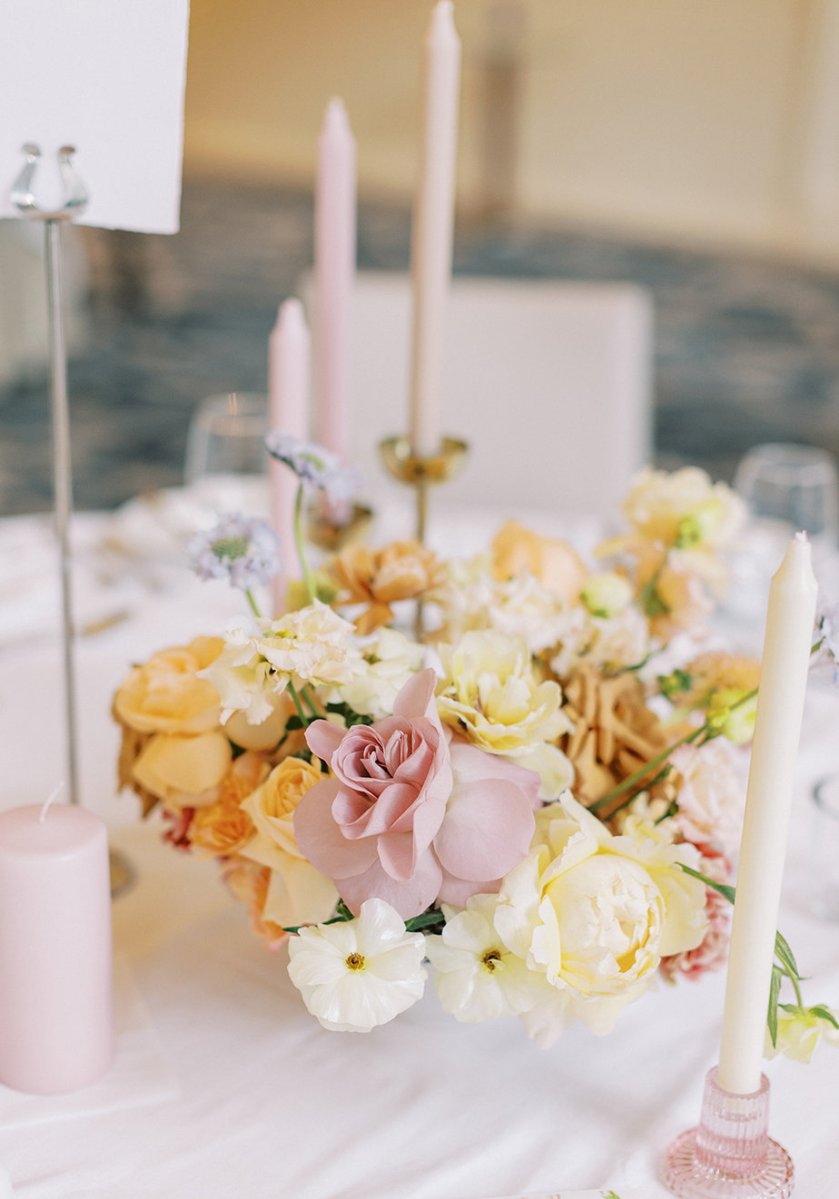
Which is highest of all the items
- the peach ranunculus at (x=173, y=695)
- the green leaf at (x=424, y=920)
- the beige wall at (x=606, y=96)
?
the beige wall at (x=606, y=96)

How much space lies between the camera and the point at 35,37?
0.70 meters

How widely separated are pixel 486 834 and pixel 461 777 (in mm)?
31

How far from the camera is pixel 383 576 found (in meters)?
0.74

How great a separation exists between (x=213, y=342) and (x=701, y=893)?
5039 millimetres

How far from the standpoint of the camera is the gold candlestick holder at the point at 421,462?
0.84 m

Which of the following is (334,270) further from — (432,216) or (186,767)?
(186,767)

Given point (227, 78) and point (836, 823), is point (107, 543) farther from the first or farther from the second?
point (227, 78)

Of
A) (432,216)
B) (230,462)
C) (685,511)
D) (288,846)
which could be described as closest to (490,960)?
(288,846)

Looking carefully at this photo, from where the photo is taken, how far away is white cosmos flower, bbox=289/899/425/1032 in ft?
1.87

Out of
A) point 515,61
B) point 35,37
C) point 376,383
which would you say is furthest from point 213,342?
point 35,37

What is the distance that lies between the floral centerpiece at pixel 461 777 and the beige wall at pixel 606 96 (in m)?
4.21

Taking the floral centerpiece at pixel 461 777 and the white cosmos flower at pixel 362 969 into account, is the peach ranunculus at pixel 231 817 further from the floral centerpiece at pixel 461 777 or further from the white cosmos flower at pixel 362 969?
the white cosmos flower at pixel 362 969

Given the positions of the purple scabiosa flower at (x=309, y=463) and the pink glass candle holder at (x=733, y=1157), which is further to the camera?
the purple scabiosa flower at (x=309, y=463)

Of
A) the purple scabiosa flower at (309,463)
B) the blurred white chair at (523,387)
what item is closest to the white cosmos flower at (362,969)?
the purple scabiosa flower at (309,463)
